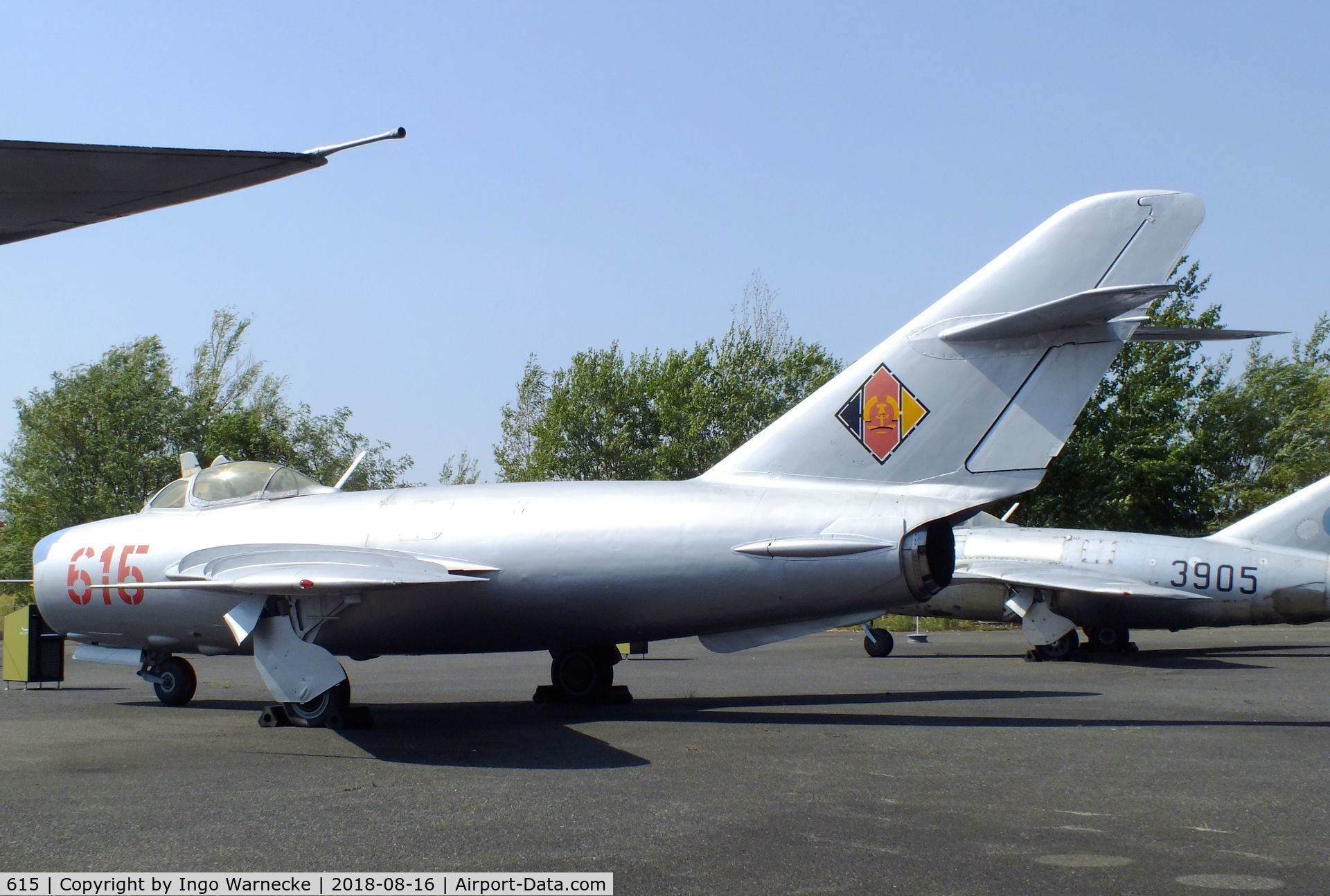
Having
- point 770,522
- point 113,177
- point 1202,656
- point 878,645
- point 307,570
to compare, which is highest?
point 113,177

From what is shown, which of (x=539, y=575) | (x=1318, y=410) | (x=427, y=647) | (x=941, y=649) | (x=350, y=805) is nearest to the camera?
(x=350, y=805)

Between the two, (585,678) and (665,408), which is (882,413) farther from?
(665,408)

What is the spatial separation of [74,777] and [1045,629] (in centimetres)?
1547

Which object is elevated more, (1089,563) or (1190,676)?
(1089,563)

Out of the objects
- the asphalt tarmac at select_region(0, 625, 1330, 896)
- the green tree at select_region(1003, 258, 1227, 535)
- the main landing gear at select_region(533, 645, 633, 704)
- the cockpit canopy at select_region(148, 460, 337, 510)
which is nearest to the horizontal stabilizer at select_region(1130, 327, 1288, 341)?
the asphalt tarmac at select_region(0, 625, 1330, 896)

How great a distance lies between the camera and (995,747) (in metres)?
8.49

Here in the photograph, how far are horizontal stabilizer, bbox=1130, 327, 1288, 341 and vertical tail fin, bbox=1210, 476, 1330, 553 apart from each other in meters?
9.55

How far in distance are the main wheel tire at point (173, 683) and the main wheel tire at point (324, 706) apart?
305cm

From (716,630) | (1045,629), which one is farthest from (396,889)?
(1045,629)

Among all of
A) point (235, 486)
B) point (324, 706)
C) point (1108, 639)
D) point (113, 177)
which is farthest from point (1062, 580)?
point (113, 177)

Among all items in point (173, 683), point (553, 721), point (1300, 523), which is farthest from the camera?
point (1300, 523)

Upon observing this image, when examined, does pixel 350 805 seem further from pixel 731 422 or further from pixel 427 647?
pixel 731 422

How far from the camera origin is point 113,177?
509 cm

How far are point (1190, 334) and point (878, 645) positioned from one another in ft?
37.2
